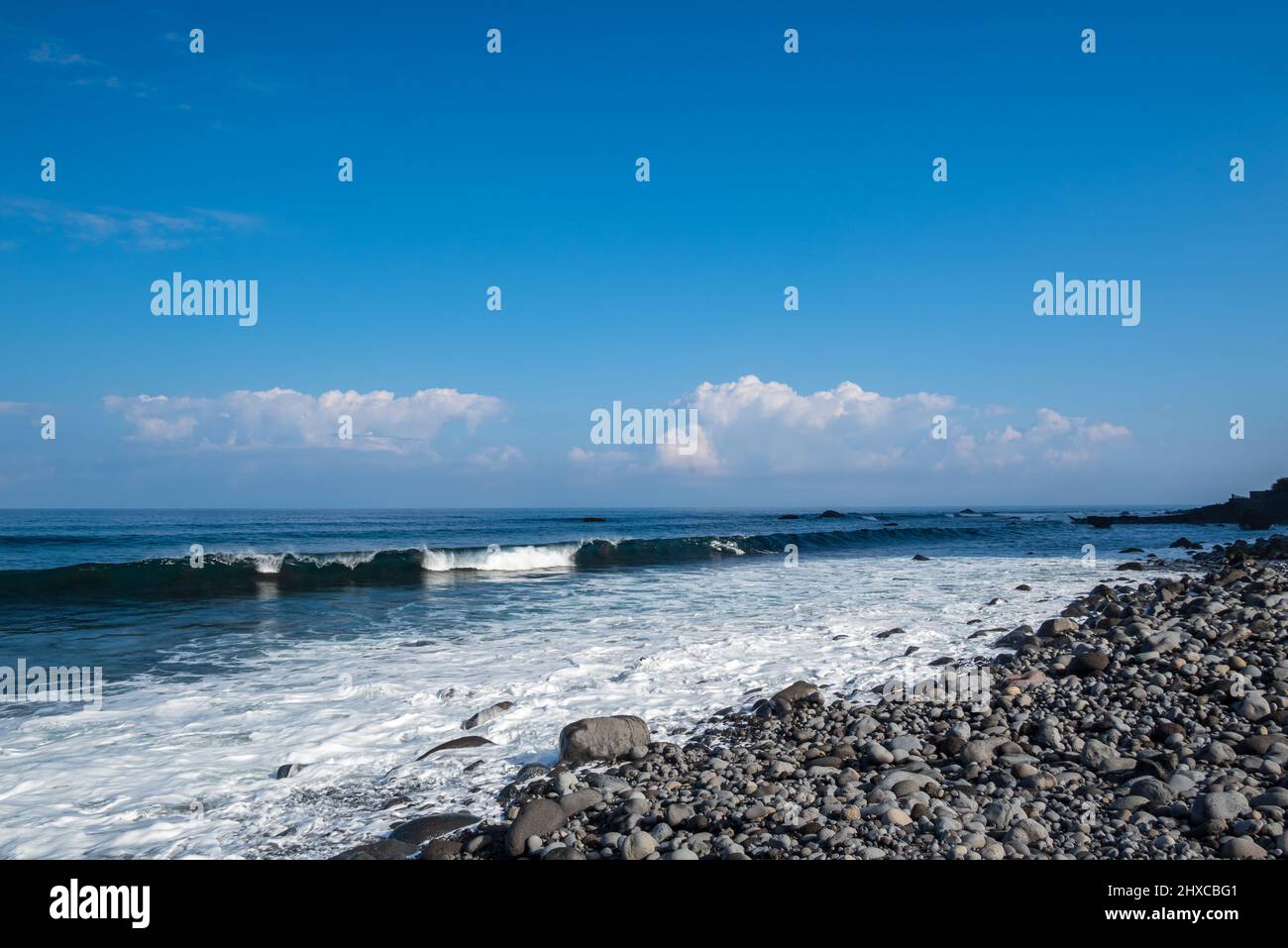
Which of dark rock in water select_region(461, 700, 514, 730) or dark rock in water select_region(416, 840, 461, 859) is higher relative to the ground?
dark rock in water select_region(416, 840, 461, 859)

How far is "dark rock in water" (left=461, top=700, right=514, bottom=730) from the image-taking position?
684 centimetres

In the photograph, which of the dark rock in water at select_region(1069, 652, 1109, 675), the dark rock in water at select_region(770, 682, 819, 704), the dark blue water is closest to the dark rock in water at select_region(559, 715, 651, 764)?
the dark rock in water at select_region(770, 682, 819, 704)

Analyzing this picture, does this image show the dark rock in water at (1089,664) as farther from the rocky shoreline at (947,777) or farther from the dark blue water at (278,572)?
the dark blue water at (278,572)

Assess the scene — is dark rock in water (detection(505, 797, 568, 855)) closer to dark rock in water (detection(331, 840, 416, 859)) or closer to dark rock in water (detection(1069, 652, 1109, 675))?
dark rock in water (detection(331, 840, 416, 859))

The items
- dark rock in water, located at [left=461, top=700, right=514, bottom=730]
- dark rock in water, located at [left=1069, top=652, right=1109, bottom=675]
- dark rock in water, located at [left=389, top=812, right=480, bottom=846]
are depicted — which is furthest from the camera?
dark rock in water, located at [left=1069, top=652, right=1109, bottom=675]

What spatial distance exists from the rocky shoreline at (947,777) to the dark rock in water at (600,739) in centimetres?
2

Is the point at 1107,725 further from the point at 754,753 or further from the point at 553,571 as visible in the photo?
the point at 553,571

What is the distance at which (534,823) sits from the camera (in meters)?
4.23

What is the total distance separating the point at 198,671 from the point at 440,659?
125 inches
